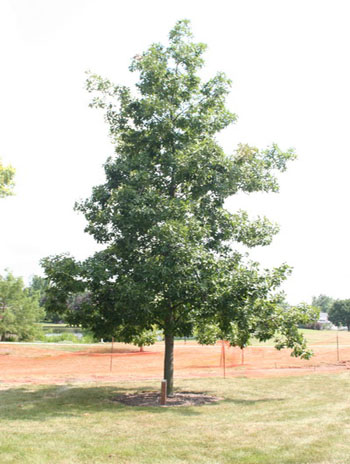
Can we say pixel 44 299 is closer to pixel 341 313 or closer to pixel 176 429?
pixel 176 429

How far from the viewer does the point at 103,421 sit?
432 inches

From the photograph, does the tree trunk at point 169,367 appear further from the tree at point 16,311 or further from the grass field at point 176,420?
the tree at point 16,311

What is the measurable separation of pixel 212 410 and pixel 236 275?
380 centimetres

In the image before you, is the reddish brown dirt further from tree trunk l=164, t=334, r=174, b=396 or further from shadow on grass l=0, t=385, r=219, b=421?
tree trunk l=164, t=334, r=174, b=396

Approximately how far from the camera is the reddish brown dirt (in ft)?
70.8

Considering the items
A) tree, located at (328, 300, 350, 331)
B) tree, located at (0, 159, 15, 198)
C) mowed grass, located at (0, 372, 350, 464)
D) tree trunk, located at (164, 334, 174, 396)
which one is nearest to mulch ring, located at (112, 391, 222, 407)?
tree trunk, located at (164, 334, 174, 396)

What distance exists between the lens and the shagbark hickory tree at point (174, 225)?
13.1 meters

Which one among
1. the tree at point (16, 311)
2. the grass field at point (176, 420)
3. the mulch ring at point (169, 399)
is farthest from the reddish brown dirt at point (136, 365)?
the tree at point (16, 311)

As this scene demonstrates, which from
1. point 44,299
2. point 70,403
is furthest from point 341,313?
point 70,403

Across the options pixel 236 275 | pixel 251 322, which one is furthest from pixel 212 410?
pixel 236 275

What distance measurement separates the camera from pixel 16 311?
3894cm

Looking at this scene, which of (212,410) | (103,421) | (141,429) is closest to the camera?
(141,429)

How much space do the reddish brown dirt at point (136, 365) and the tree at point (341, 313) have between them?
9802 centimetres

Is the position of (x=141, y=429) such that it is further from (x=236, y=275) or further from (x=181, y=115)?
(x=181, y=115)
